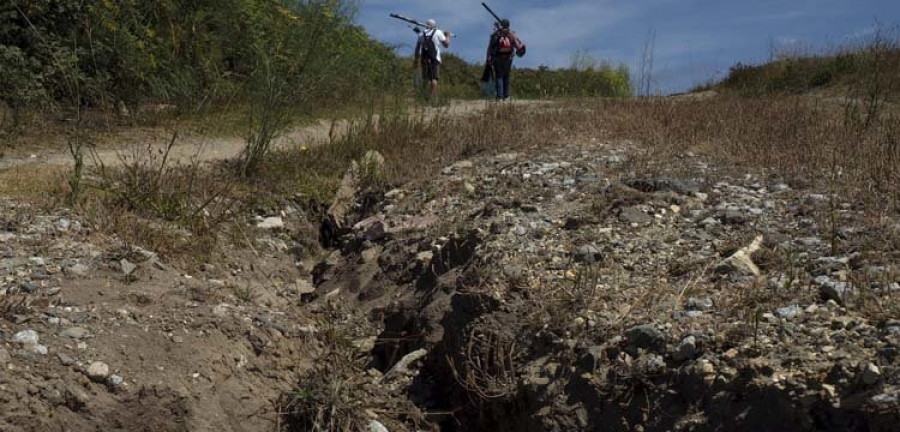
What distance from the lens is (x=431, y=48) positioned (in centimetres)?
1166

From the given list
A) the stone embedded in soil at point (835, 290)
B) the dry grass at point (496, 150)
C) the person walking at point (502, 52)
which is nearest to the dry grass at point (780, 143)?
the dry grass at point (496, 150)

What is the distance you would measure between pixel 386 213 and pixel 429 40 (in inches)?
270

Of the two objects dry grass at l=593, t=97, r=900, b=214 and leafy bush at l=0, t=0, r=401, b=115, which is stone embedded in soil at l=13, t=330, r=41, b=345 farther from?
dry grass at l=593, t=97, r=900, b=214

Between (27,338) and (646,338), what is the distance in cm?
241

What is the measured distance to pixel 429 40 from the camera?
38.3ft

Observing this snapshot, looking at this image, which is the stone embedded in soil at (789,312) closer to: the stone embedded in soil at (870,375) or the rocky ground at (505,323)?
the rocky ground at (505,323)

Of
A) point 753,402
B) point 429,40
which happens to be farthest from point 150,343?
point 429,40

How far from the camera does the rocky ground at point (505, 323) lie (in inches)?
110

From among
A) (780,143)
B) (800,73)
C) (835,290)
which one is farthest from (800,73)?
(835,290)

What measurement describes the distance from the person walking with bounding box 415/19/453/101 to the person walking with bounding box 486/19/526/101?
2.32ft

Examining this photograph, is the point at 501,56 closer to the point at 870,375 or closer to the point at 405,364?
the point at 405,364

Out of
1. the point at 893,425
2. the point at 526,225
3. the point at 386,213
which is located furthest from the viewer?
the point at 386,213

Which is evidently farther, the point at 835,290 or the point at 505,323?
the point at 505,323

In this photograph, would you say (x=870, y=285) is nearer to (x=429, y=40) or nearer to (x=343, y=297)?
(x=343, y=297)
